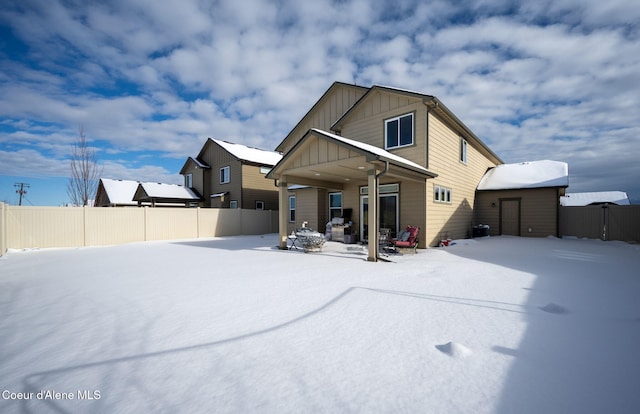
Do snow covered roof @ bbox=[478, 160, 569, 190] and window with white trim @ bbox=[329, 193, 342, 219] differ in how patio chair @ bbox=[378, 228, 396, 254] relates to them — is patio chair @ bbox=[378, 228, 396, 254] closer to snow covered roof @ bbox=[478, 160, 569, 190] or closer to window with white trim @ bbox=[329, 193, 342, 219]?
window with white trim @ bbox=[329, 193, 342, 219]

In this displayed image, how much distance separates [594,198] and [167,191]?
52.9 m

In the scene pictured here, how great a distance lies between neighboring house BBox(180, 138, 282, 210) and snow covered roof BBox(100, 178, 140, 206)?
22.0 ft


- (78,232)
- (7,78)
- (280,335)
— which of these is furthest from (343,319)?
(7,78)

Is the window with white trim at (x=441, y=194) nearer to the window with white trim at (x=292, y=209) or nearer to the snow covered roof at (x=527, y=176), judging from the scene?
the snow covered roof at (x=527, y=176)

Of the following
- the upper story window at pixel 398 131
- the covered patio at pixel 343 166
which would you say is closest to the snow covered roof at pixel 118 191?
the covered patio at pixel 343 166

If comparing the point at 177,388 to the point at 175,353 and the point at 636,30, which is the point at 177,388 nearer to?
the point at 175,353

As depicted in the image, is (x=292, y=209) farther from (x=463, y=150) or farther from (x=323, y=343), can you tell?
(x=323, y=343)

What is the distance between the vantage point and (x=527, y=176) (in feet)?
49.0

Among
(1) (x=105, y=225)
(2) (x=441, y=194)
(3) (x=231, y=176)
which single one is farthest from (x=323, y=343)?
(3) (x=231, y=176)

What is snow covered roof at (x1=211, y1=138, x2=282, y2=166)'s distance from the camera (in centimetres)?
2216

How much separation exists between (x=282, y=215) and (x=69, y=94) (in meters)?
14.7

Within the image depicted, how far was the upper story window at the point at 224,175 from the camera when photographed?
74.3 feet

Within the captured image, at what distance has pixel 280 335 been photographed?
10.4 ft

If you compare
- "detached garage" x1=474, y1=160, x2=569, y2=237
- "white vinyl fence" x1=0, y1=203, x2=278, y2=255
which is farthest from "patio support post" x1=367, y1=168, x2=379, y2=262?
"white vinyl fence" x1=0, y1=203, x2=278, y2=255
